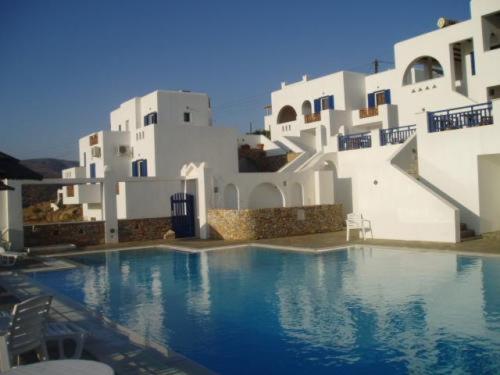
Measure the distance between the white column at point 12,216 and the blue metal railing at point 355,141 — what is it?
15.9 meters

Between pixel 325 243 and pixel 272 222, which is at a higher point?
pixel 272 222

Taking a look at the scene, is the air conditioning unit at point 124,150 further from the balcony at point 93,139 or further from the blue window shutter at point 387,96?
the blue window shutter at point 387,96

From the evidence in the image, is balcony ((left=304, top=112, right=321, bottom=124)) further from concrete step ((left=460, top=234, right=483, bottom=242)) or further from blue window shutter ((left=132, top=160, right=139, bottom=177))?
concrete step ((left=460, top=234, right=483, bottom=242))

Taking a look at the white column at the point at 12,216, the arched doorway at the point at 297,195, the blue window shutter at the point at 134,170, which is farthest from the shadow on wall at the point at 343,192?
the white column at the point at 12,216

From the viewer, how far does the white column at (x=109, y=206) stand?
22047 millimetres

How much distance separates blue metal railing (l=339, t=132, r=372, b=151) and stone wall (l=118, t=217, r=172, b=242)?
33.2ft

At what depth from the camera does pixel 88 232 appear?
22109 millimetres

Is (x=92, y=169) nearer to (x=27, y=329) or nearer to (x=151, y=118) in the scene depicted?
(x=151, y=118)

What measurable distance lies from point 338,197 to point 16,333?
76.4 ft

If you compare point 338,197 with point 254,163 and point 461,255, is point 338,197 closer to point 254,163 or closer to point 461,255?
point 254,163

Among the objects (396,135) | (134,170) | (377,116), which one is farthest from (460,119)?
(134,170)

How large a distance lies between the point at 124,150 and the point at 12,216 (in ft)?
37.1

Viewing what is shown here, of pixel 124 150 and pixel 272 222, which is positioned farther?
pixel 124 150

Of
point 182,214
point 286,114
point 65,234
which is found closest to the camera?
point 65,234
